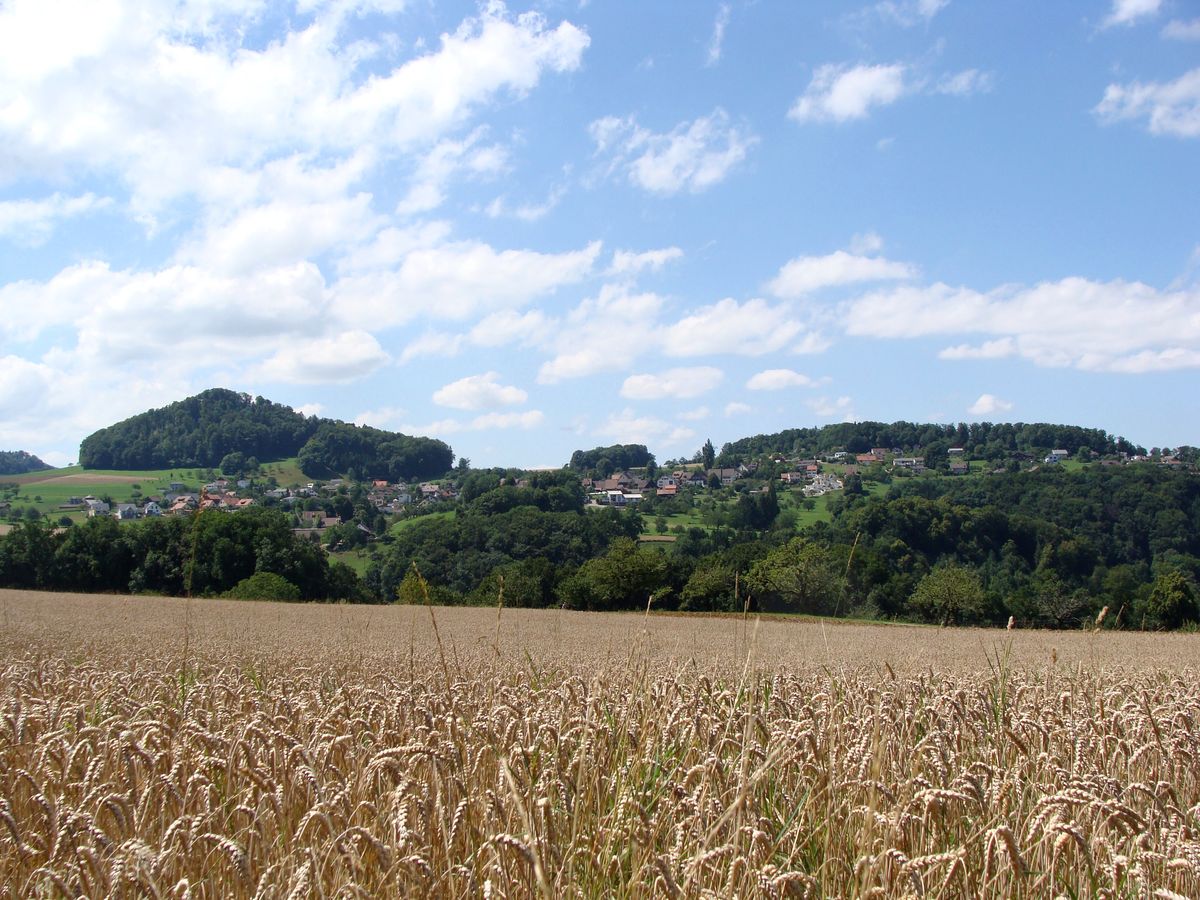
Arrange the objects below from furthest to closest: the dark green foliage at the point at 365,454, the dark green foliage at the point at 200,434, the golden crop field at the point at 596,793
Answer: the dark green foliage at the point at 365,454 < the dark green foliage at the point at 200,434 < the golden crop field at the point at 596,793

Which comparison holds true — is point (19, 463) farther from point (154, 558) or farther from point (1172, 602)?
point (1172, 602)

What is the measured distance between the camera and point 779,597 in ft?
207

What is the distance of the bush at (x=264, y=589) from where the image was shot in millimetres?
58844

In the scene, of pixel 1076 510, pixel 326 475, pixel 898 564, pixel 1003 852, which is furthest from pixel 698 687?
pixel 326 475

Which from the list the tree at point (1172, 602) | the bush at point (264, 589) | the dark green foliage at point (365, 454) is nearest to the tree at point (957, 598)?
the tree at point (1172, 602)

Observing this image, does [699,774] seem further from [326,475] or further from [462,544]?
[326,475]

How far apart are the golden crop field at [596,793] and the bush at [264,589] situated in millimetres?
55706

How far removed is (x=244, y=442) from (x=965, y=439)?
148304mm

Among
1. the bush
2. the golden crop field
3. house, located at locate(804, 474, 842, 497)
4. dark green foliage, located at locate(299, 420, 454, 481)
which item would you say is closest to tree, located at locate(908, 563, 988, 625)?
the golden crop field

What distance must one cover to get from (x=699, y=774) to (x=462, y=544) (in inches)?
3482

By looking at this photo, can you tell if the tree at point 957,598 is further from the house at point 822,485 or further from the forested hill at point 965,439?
the forested hill at point 965,439

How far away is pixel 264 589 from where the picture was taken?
196 feet

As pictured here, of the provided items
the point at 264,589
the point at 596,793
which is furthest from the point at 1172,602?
the point at 596,793

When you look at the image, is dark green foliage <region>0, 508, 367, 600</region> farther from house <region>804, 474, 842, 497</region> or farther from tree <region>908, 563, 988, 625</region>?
house <region>804, 474, 842, 497</region>
